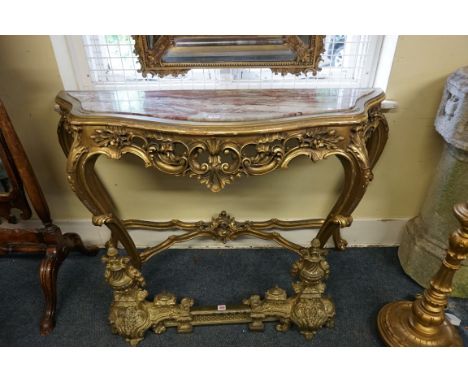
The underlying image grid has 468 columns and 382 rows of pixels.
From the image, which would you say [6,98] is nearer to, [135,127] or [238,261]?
[135,127]

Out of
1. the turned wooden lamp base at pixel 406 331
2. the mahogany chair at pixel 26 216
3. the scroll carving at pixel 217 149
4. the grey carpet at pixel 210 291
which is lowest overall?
the grey carpet at pixel 210 291

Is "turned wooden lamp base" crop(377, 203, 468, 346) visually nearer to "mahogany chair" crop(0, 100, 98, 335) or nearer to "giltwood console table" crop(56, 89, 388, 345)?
"giltwood console table" crop(56, 89, 388, 345)

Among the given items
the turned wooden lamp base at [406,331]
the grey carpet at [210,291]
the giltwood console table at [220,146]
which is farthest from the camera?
the grey carpet at [210,291]

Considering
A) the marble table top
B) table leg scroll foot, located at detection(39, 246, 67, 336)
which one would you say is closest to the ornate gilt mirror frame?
the marble table top

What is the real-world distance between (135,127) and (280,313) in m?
0.94

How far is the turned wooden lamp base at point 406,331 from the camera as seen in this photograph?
129 cm

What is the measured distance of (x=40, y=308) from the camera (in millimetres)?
1524

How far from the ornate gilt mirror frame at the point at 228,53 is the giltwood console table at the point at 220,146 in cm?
14

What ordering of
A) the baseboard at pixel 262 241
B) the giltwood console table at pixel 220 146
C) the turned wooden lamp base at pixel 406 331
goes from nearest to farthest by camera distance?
the giltwood console table at pixel 220 146, the turned wooden lamp base at pixel 406 331, the baseboard at pixel 262 241

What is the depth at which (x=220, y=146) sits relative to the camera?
3.39 ft

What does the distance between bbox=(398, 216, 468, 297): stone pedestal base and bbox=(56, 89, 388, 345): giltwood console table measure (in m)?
0.45

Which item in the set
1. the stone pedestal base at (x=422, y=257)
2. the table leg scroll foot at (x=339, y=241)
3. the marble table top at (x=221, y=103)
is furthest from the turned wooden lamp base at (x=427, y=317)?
the marble table top at (x=221, y=103)

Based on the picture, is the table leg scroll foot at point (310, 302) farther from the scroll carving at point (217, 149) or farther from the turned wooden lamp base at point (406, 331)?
the scroll carving at point (217, 149)

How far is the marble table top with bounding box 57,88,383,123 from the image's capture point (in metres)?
1.07
